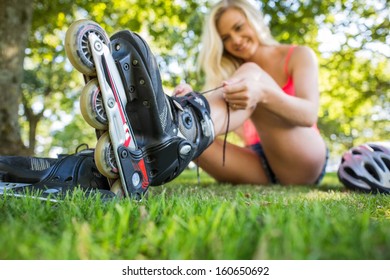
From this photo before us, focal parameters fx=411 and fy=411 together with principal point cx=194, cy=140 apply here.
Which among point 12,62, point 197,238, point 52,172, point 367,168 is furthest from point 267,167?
point 12,62

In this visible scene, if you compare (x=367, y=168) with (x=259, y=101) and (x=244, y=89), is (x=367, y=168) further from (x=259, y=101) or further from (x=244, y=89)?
(x=244, y=89)

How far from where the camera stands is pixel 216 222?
96 centimetres

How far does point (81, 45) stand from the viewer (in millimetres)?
1569

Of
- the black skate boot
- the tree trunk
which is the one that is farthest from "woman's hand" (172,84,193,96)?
the tree trunk

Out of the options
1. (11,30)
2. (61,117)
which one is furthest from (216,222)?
(61,117)

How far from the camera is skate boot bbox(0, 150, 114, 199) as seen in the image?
175cm

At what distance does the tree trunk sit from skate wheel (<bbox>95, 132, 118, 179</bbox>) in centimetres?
329

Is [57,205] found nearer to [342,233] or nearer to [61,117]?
[342,233]

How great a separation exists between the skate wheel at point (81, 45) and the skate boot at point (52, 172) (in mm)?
441

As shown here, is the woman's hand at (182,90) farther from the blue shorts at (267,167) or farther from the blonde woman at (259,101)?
the blue shorts at (267,167)

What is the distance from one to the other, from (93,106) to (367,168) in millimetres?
1885

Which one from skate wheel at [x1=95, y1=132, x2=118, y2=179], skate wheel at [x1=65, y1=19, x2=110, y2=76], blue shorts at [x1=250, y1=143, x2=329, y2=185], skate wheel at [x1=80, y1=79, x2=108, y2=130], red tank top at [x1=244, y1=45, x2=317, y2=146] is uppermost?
skate wheel at [x1=65, y1=19, x2=110, y2=76]

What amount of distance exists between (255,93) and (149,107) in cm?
91

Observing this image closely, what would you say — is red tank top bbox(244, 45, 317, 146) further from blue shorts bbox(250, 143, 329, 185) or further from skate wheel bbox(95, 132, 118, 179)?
skate wheel bbox(95, 132, 118, 179)
